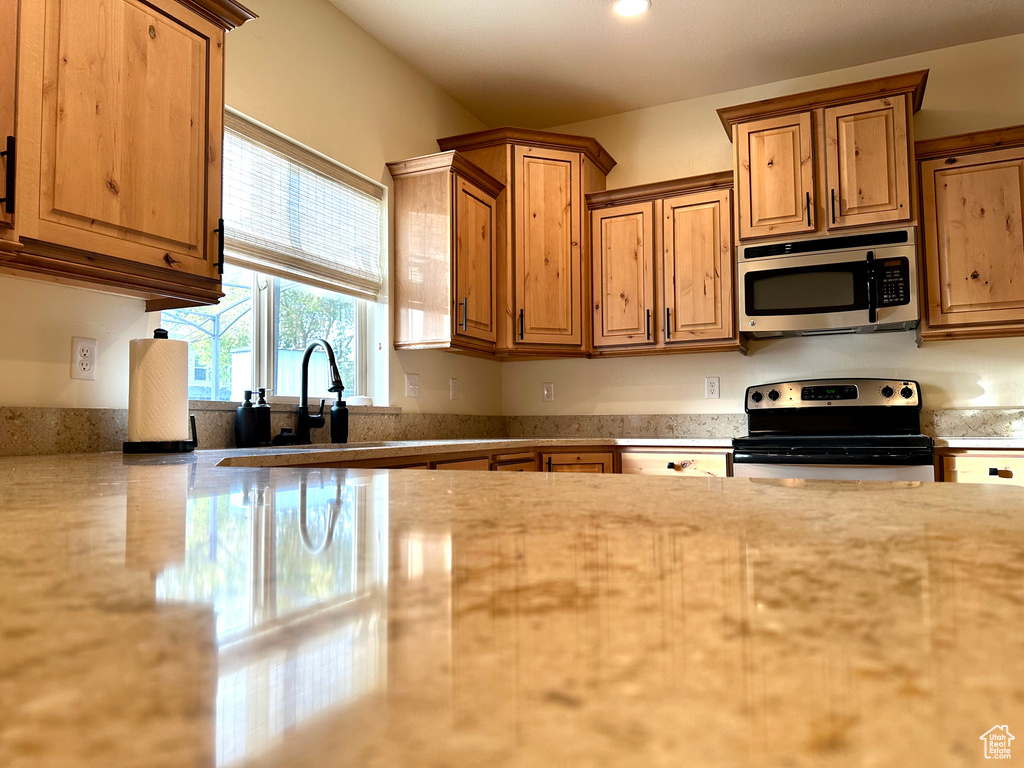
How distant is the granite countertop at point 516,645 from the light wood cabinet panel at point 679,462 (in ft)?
9.41

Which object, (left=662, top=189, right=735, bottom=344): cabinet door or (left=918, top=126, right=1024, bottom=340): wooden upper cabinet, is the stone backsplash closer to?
(left=918, top=126, right=1024, bottom=340): wooden upper cabinet

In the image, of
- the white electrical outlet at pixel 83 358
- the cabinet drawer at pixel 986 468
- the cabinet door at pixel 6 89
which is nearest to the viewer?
the cabinet door at pixel 6 89

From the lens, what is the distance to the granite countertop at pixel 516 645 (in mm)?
156

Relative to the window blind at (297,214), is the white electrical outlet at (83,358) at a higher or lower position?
lower

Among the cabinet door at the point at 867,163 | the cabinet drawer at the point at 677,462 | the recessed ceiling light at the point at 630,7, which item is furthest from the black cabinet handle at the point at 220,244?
the cabinet door at the point at 867,163

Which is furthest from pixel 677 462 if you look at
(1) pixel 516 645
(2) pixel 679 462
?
(1) pixel 516 645

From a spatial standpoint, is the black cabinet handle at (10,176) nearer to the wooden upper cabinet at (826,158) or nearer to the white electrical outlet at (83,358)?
the white electrical outlet at (83,358)

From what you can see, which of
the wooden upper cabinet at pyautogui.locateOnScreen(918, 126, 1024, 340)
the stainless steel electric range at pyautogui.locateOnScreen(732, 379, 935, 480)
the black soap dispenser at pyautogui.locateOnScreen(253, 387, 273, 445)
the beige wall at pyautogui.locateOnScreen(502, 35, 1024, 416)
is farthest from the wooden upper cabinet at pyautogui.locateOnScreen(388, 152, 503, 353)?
the wooden upper cabinet at pyautogui.locateOnScreen(918, 126, 1024, 340)

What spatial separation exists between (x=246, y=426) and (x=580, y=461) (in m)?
1.62

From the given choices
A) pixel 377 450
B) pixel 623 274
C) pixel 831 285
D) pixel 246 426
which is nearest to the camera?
pixel 377 450

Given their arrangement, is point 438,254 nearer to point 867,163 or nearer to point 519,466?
point 519,466

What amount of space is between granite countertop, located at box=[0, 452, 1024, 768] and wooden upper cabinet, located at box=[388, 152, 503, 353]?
2973 mm

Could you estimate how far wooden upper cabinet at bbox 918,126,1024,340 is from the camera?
3102mm

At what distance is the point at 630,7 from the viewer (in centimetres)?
318
